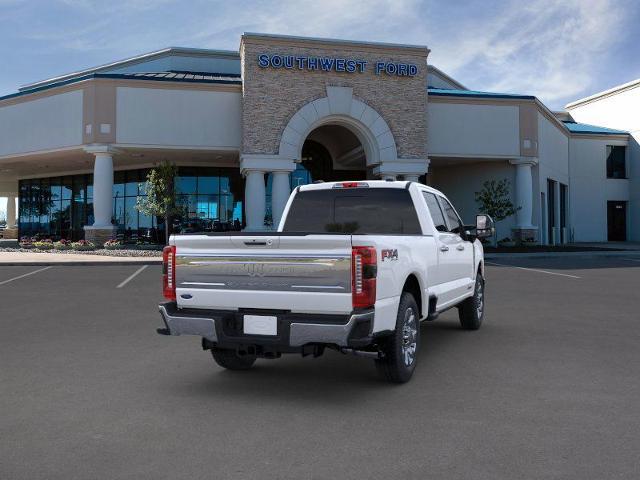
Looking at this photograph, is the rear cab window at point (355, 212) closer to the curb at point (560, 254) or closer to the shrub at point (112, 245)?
the curb at point (560, 254)

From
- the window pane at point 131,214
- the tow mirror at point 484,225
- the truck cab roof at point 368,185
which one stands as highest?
the window pane at point 131,214

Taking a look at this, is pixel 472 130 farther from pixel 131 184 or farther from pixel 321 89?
pixel 131 184

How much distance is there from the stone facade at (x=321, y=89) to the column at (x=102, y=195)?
6.69 meters

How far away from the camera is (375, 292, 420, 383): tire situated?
219 inches

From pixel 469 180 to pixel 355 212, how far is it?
95.4ft

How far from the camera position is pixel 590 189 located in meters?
41.8

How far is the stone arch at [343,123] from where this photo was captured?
91.8ft

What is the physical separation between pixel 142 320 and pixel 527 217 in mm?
26298

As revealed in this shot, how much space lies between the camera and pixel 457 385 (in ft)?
18.6

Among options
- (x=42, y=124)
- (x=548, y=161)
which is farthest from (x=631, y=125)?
(x=42, y=124)

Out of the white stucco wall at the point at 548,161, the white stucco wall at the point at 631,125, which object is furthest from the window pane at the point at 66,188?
the white stucco wall at the point at 631,125

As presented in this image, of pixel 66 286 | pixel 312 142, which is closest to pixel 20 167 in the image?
→ pixel 312 142

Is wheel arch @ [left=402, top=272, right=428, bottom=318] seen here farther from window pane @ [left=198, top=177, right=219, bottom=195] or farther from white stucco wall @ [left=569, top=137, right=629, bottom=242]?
white stucco wall @ [left=569, top=137, right=629, bottom=242]

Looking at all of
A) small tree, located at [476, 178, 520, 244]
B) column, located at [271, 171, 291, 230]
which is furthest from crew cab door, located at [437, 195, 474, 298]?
small tree, located at [476, 178, 520, 244]
